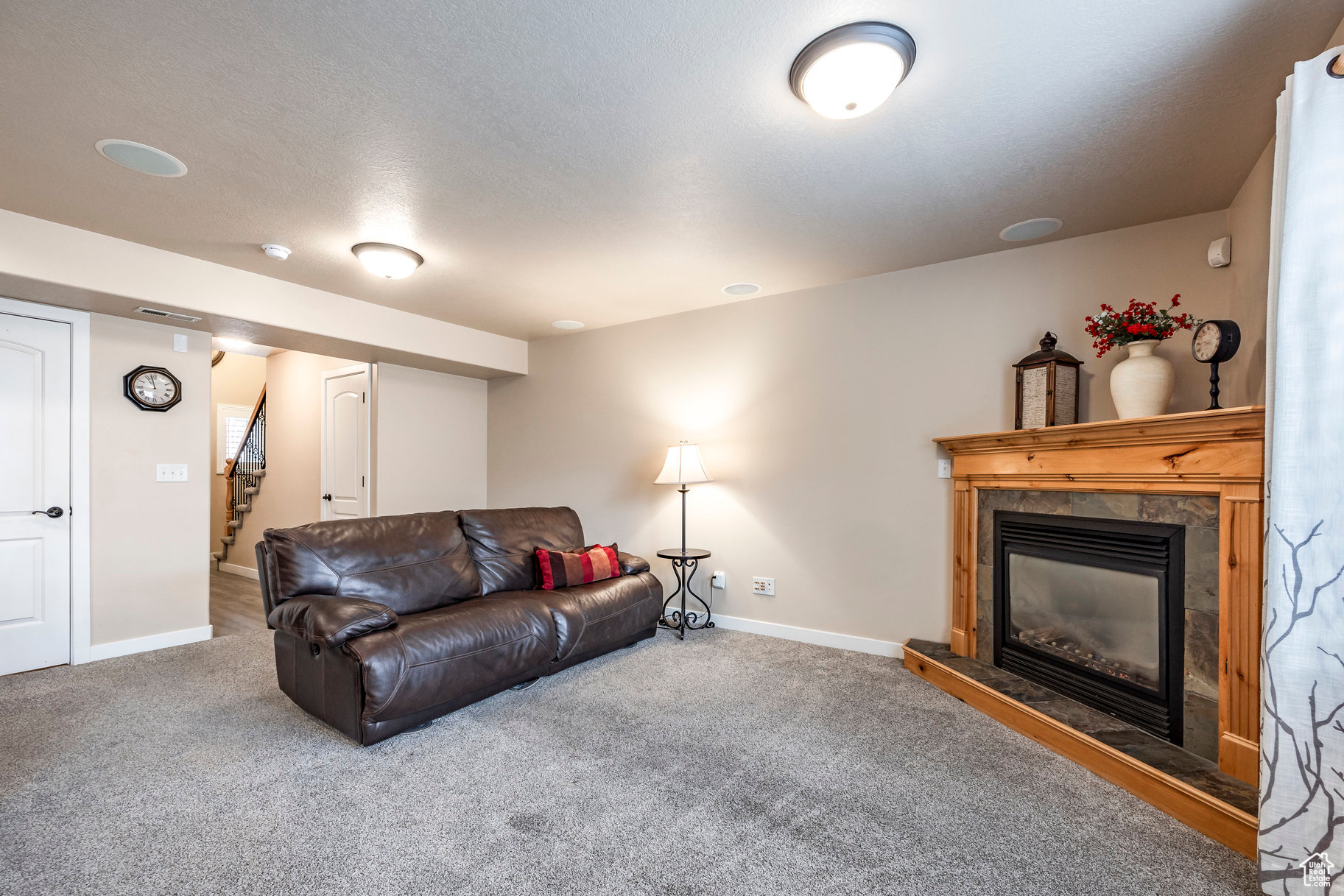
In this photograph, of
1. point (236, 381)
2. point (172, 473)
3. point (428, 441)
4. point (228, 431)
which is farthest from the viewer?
point (236, 381)

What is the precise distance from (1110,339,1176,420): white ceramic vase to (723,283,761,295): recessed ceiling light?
6.76ft

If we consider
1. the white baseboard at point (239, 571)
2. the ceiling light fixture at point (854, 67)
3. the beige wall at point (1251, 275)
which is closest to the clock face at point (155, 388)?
the white baseboard at point (239, 571)

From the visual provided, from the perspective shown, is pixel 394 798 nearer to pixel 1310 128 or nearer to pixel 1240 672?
pixel 1240 672

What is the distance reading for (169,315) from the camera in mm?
3570

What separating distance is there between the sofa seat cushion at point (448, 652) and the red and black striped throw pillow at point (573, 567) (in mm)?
483

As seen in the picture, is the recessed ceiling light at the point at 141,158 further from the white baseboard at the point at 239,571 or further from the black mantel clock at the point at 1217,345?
the white baseboard at the point at 239,571

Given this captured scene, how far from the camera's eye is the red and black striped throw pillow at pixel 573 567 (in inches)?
142

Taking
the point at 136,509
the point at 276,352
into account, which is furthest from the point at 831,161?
the point at 276,352

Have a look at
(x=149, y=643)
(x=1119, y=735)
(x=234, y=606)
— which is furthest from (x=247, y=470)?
(x=1119, y=735)

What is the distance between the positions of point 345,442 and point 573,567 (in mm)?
2925

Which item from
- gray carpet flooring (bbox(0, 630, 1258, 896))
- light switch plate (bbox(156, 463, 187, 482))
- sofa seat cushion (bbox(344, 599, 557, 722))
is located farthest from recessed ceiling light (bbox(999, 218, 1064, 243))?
light switch plate (bbox(156, 463, 187, 482))

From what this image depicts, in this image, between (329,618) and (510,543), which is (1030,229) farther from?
(329,618)

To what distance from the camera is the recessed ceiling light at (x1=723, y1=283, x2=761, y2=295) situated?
12.8 feet

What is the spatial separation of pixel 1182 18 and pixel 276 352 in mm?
7097
